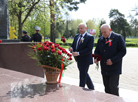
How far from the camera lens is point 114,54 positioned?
3.83 metres

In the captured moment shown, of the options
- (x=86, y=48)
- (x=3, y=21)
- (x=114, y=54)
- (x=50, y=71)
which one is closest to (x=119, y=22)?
(x=3, y=21)

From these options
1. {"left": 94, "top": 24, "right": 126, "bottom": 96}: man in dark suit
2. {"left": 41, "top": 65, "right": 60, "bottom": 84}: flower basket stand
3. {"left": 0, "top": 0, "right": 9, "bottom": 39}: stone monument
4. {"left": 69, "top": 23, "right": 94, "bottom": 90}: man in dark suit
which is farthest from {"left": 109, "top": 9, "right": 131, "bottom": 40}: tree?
{"left": 41, "top": 65, "right": 60, "bottom": 84}: flower basket stand

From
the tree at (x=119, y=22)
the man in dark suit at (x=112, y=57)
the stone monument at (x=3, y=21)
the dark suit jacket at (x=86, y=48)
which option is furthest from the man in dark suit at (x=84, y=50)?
the tree at (x=119, y=22)

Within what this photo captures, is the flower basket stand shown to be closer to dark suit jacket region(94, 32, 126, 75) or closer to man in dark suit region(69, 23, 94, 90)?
dark suit jacket region(94, 32, 126, 75)

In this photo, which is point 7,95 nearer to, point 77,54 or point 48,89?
point 48,89

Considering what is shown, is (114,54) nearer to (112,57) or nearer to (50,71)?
(112,57)

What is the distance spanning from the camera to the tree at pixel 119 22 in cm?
6069

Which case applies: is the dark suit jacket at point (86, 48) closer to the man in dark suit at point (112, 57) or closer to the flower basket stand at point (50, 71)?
the man in dark suit at point (112, 57)

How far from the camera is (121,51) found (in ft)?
12.3

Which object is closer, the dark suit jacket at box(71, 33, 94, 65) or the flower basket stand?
the flower basket stand

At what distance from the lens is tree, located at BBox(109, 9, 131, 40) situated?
199 ft

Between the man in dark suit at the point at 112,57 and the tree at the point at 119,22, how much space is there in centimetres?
5948

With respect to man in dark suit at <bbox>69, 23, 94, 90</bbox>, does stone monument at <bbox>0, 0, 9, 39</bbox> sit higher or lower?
higher

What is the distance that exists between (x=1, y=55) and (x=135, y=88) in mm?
4835
